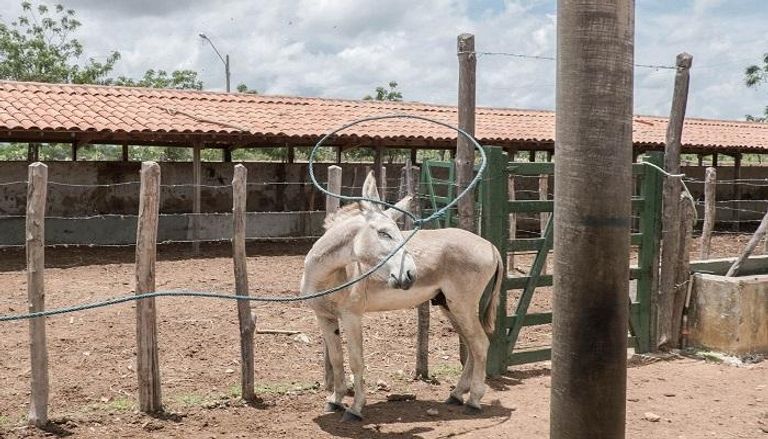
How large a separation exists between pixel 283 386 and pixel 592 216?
4.86 meters

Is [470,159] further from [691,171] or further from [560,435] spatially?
[691,171]

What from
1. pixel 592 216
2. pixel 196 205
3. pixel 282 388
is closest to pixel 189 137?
pixel 196 205

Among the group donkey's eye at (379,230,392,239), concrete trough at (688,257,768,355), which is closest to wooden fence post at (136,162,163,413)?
donkey's eye at (379,230,392,239)

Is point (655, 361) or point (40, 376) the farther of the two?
point (655, 361)

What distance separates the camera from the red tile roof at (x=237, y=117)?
539 inches

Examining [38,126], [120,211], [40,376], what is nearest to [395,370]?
[40,376]

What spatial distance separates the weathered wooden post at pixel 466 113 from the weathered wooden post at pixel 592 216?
452 centimetres

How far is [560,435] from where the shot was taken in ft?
6.78

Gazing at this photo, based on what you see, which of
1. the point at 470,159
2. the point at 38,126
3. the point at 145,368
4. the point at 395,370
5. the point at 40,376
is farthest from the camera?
the point at 38,126

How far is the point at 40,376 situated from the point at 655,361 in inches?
225

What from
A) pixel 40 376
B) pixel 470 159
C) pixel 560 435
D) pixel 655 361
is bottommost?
pixel 655 361

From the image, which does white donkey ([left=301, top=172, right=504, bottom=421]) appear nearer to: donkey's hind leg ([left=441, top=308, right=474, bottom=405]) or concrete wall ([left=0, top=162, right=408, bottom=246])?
donkey's hind leg ([left=441, top=308, right=474, bottom=405])

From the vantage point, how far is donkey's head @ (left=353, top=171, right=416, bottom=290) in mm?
4859

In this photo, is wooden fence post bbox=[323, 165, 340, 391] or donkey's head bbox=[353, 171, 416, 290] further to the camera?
wooden fence post bbox=[323, 165, 340, 391]
